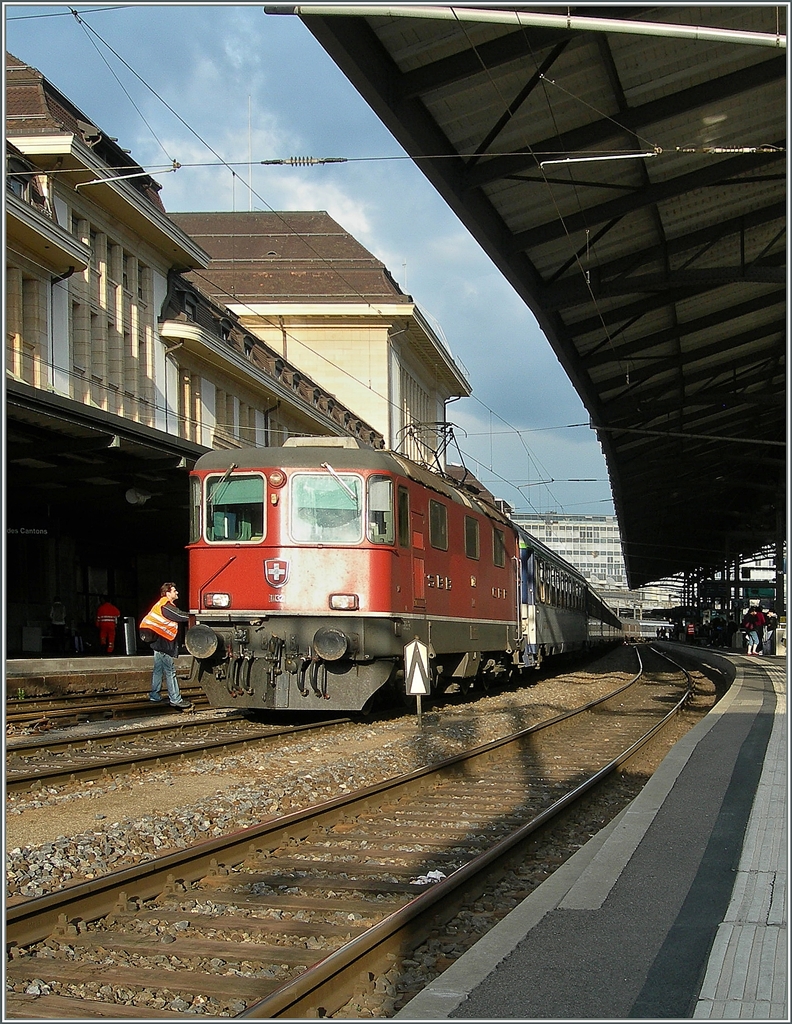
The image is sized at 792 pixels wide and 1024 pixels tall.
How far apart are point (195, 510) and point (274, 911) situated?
8.95 metres

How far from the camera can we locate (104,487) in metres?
22.5

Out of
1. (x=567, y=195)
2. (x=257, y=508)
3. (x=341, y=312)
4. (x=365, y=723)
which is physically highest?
(x=341, y=312)

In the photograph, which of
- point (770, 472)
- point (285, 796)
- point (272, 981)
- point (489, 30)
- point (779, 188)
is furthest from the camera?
→ point (770, 472)

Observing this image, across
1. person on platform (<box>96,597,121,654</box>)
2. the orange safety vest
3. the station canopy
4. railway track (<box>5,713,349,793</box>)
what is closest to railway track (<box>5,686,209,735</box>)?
the orange safety vest

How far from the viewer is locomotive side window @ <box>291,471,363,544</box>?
45.1 feet

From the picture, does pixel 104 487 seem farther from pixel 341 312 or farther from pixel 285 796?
pixel 341 312

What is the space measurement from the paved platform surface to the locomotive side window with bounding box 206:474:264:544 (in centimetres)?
703

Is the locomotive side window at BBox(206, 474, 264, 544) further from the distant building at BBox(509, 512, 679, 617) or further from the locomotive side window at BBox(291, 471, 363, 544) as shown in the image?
the distant building at BBox(509, 512, 679, 617)

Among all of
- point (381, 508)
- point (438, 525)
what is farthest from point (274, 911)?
point (438, 525)

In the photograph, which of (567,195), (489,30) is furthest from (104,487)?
(489,30)

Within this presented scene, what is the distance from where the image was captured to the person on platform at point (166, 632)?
1591cm

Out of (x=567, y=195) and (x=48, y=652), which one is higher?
(x=567, y=195)

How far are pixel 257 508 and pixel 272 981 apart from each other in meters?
9.47

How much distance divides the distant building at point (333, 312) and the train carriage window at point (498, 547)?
1265 inches
